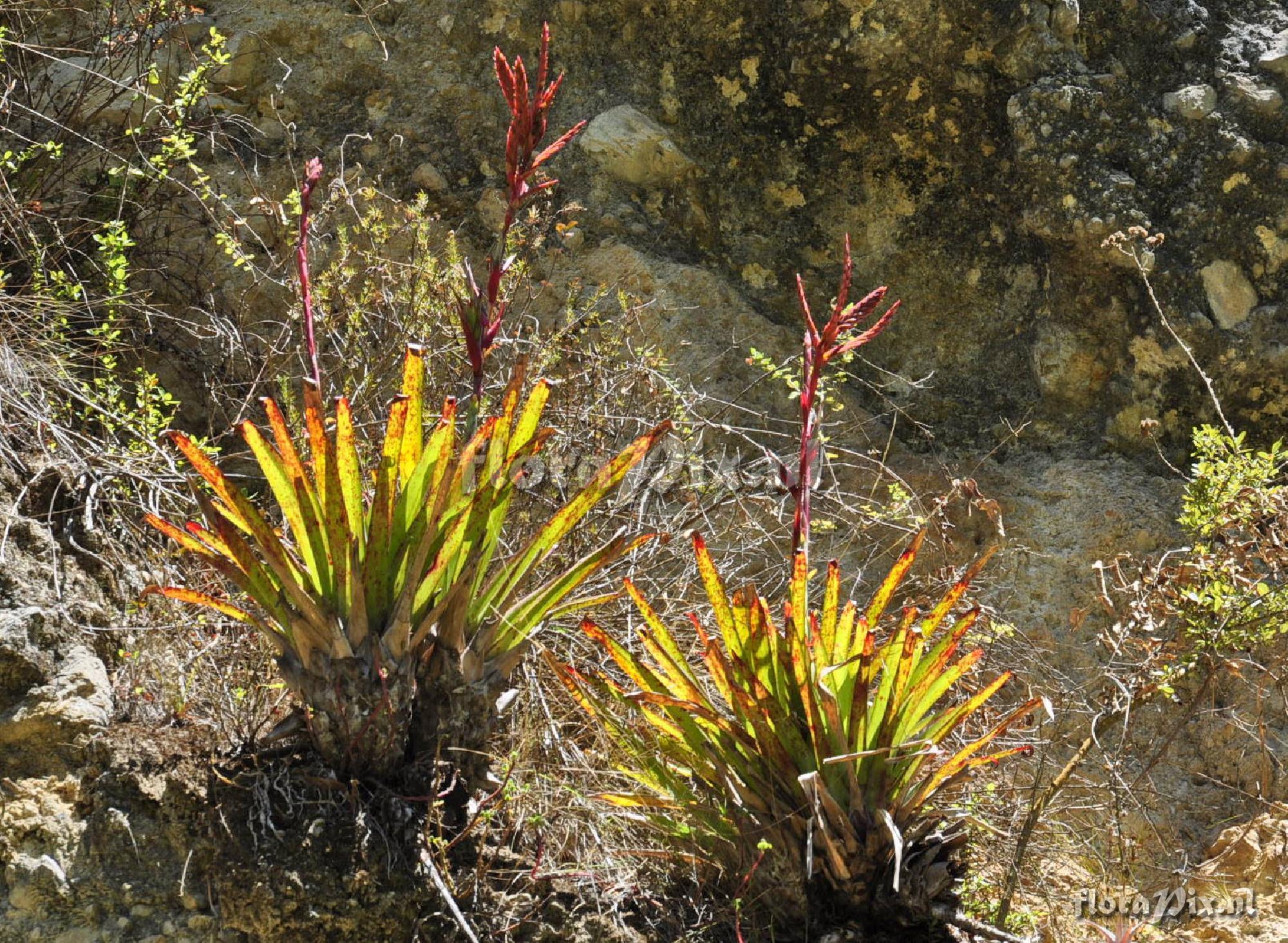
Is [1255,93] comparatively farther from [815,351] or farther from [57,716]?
[57,716]

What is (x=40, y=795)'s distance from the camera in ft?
7.79

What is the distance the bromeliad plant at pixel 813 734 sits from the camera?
2203 millimetres

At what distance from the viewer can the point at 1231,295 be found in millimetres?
3328

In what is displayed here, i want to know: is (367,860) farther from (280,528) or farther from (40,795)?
(280,528)

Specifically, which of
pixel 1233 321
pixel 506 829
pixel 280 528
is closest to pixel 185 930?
pixel 506 829

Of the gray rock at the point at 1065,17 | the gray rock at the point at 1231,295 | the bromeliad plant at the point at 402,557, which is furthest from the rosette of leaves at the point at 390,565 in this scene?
the gray rock at the point at 1065,17

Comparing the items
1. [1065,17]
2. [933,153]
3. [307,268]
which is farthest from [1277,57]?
[307,268]

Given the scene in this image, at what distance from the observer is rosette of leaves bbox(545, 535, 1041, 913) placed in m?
2.21

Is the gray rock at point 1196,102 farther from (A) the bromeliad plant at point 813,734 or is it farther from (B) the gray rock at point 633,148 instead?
(A) the bromeliad plant at point 813,734

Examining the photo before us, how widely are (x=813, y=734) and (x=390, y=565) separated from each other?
773 mm

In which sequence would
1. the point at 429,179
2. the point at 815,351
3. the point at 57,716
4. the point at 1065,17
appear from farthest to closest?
the point at 429,179 → the point at 1065,17 → the point at 57,716 → the point at 815,351

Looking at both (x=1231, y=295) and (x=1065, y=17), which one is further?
(x=1065, y=17)

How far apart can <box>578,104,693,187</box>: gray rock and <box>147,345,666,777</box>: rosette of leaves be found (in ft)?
5.35

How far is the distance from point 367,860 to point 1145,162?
2.55 meters
